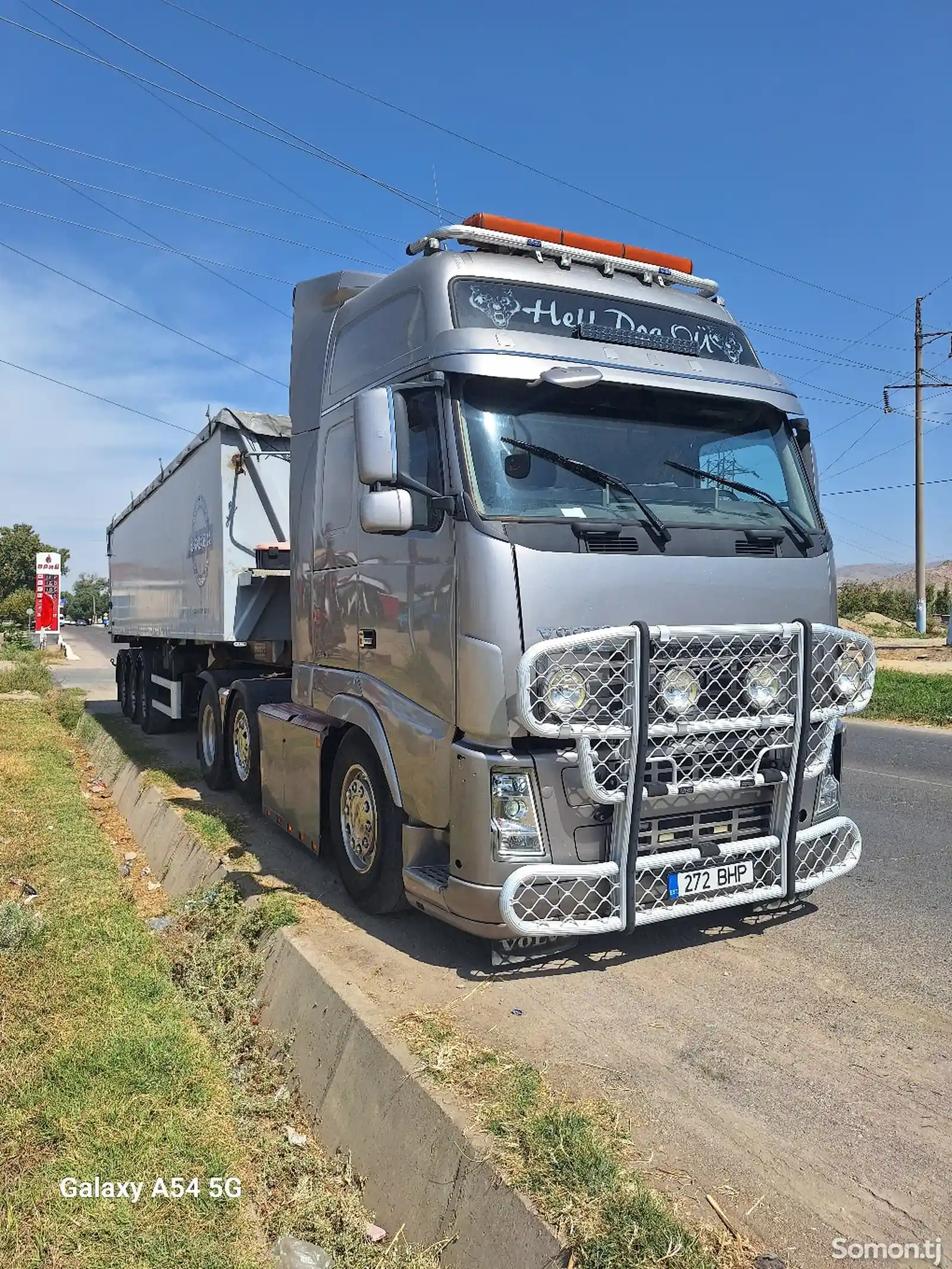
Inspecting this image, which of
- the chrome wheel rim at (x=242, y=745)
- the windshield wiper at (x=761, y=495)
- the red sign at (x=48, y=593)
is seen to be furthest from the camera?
the red sign at (x=48, y=593)

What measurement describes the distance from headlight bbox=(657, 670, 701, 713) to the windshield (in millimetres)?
783

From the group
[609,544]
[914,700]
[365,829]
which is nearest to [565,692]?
[609,544]

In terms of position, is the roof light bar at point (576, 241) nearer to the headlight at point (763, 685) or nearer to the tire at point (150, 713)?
the headlight at point (763, 685)

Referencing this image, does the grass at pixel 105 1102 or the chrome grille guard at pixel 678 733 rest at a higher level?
the chrome grille guard at pixel 678 733

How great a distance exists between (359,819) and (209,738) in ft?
15.1

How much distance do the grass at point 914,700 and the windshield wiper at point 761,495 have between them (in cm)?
894

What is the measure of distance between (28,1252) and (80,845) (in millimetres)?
4953

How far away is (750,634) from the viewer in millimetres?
4297

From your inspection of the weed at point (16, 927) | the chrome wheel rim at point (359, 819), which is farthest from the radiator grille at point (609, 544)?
the weed at point (16, 927)

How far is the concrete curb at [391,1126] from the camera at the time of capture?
2715mm

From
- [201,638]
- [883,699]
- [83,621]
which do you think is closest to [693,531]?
[201,638]

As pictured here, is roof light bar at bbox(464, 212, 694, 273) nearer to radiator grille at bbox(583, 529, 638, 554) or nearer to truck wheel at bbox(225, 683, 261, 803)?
radiator grille at bbox(583, 529, 638, 554)

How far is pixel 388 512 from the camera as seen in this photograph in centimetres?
444

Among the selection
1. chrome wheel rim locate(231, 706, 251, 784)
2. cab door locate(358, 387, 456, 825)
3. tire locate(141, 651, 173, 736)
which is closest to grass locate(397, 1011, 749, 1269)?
cab door locate(358, 387, 456, 825)
